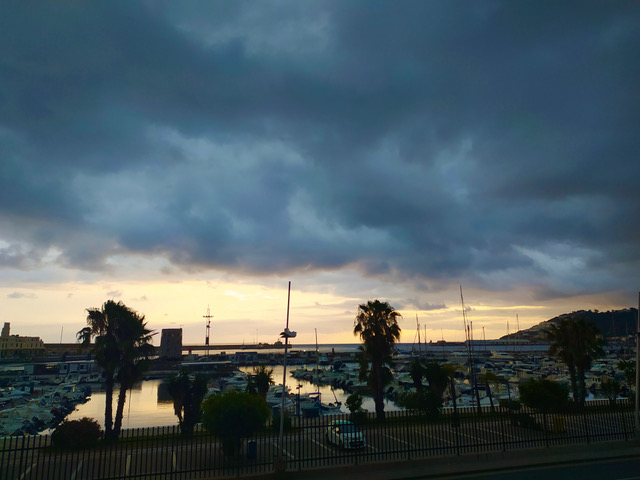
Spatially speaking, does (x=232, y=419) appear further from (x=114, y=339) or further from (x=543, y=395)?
(x=543, y=395)

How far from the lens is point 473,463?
62.1 ft

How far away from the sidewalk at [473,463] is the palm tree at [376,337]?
17530mm

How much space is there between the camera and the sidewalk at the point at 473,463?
677 inches

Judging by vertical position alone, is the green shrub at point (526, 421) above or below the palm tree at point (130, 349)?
below

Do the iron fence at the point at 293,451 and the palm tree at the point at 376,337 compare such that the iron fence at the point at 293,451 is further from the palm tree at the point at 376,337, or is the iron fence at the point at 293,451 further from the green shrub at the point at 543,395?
the palm tree at the point at 376,337

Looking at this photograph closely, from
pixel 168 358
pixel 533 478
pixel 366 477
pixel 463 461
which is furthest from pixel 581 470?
pixel 168 358

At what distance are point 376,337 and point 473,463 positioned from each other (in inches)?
756

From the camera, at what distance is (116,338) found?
32.3m

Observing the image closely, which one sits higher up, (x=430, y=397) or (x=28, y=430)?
(x=430, y=397)

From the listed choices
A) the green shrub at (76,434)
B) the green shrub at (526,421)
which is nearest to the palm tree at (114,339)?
the green shrub at (76,434)

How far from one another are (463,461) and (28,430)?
5263 centimetres

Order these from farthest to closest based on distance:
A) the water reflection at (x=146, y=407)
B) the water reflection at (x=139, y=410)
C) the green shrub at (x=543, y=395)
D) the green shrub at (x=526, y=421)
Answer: the water reflection at (x=146, y=407), the water reflection at (x=139, y=410), the green shrub at (x=543, y=395), the green shrub at (x=526, y=421)

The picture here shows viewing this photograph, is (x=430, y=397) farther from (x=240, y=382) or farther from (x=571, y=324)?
(x=240, y=382)

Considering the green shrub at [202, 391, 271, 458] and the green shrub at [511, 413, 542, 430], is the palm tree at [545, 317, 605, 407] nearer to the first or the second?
the green shrub at [511, 413, 542, 430]
